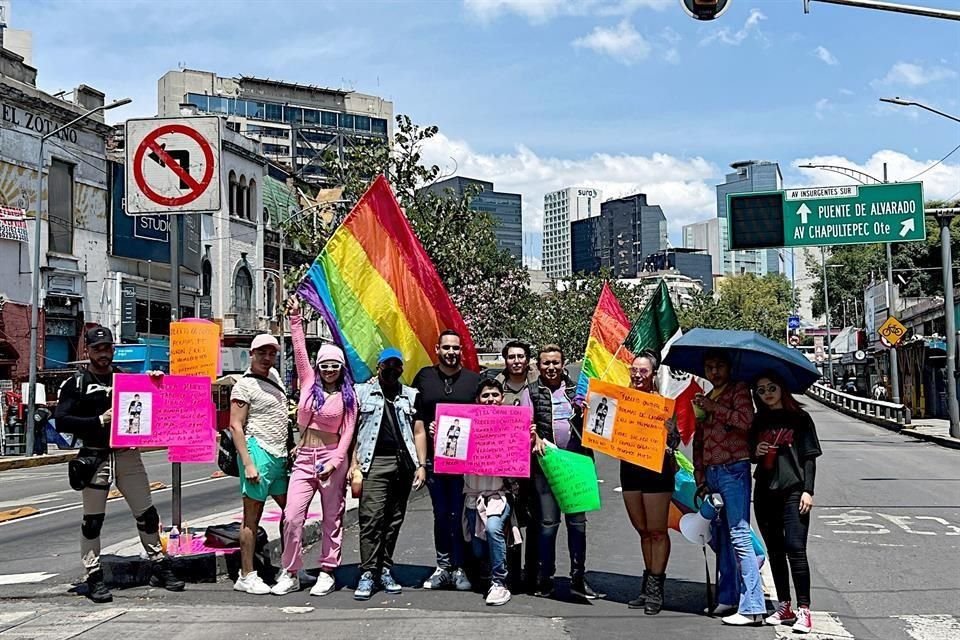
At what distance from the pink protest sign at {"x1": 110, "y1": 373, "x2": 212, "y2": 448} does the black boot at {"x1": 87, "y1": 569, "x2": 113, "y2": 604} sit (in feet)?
3.19

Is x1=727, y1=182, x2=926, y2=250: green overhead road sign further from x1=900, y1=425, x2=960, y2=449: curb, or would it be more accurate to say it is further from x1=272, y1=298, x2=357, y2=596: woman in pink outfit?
x1=272, y1=298, x2=357, y2=596: woman in pink outfit

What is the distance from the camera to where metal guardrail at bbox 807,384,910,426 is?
31.8 metres

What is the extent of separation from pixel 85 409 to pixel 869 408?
1456 inches

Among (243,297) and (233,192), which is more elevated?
(233,192)

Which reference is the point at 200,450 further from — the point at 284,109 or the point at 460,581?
the point at 284,109

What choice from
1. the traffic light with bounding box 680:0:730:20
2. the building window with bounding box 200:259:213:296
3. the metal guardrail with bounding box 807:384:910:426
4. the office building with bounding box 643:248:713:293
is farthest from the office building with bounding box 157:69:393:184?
the office building with bounding box 643:248:713:293

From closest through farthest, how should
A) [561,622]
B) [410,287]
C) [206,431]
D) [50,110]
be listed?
[561,622]
[206,431]
[410,287]
[50,110]

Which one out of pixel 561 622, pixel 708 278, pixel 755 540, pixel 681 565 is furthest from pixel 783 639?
pixel 708 278

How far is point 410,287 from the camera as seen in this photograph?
8438mm

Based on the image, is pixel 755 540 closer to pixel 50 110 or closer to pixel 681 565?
pixel 681 565

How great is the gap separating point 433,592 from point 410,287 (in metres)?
2.54

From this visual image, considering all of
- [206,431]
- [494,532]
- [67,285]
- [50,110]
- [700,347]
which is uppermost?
[50,110]

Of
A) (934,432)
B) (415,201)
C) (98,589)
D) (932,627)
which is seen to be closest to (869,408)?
(934,432)

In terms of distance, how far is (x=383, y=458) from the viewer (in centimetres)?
731
